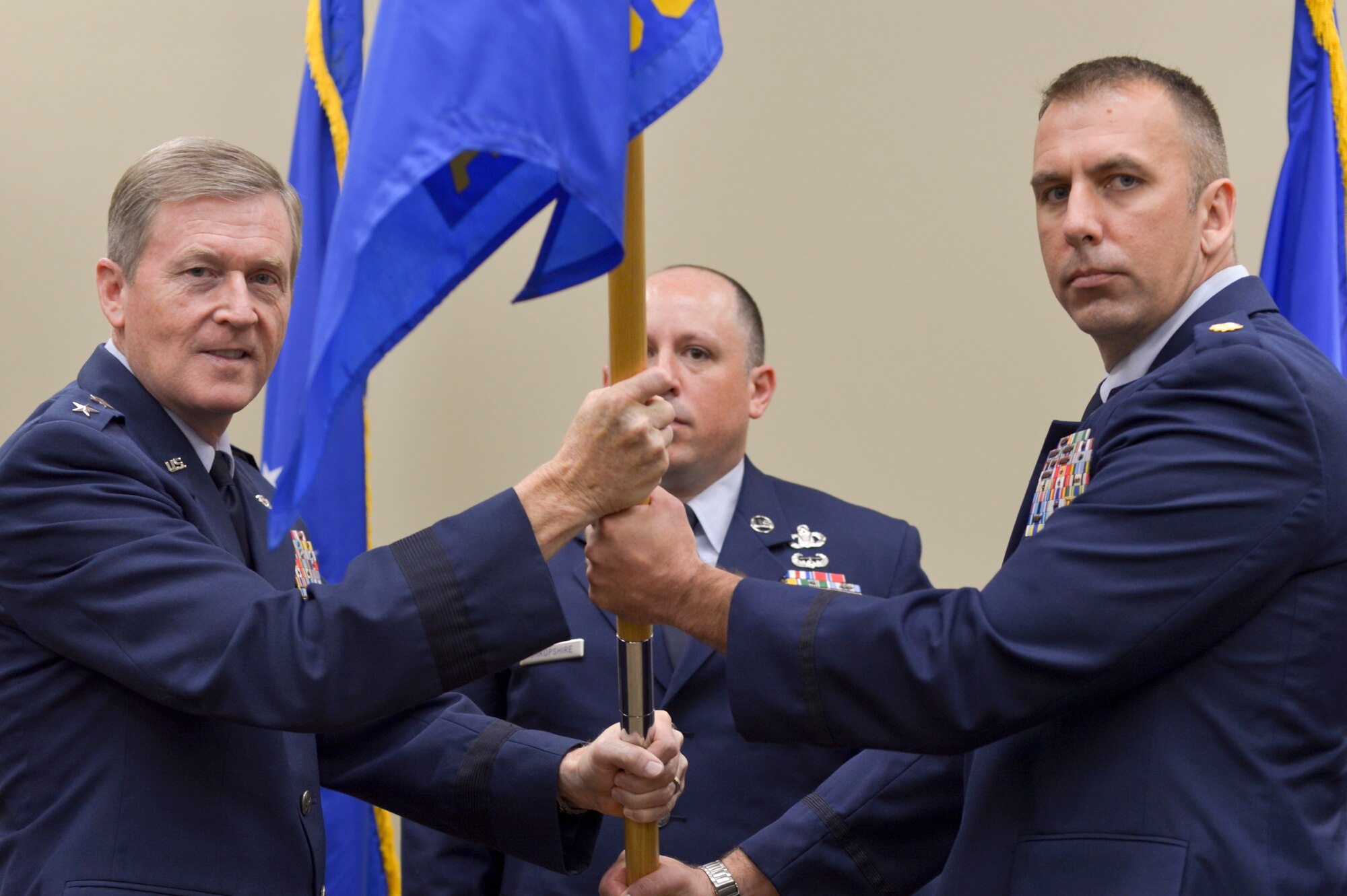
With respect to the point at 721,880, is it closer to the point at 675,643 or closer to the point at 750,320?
the point at 675,643

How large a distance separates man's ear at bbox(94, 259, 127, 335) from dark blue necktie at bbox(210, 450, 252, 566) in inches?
9.5

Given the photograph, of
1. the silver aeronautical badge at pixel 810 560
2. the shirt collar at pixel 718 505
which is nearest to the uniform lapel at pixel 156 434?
the shirt collar at pixel 718 505

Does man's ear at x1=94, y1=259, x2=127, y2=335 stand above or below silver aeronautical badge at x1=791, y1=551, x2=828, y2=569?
above

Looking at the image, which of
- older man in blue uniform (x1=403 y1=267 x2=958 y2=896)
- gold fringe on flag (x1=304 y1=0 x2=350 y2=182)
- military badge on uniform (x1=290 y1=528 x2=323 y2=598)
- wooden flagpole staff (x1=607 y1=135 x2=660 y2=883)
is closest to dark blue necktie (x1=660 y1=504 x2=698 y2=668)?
older man in blue uniform (x1=403 y1=267 x2=958 y2=896)

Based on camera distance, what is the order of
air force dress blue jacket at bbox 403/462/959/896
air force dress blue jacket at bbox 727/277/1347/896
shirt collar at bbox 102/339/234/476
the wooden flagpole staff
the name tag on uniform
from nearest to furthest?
air force dress blue jacket at bbox 727/277/1347/896, the wooden flagpole staff, shirt collar at bbox 102/339/234/476, air force dress blue jacket at bbox 403/462/959/896, the name tag on uniform

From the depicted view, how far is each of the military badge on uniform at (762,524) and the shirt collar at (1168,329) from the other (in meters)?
1.00

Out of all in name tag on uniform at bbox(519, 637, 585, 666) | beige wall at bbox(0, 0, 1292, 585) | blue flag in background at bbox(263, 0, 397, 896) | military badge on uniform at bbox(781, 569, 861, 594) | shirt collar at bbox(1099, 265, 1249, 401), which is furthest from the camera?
beige wall at bbox(0, 0, 1292, 585)

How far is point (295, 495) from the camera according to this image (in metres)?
1.53

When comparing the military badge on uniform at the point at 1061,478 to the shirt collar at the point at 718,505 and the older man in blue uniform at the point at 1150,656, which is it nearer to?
the older man in blue uniform at the point at 1150,656

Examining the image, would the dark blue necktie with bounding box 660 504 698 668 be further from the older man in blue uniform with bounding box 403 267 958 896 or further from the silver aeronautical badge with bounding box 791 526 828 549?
the silver aeronautical badge with bounding box 791 526 828 549

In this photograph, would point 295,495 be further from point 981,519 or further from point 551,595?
point 981,519

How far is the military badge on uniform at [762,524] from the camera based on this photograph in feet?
9.51

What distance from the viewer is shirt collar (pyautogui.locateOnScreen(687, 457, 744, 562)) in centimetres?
289

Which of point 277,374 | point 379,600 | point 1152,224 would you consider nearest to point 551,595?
point 379,600
